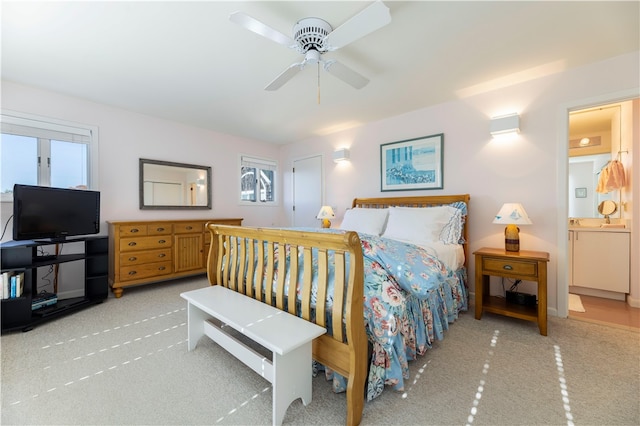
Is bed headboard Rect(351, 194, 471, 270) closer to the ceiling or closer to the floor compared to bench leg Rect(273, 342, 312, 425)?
closer to the ceiling

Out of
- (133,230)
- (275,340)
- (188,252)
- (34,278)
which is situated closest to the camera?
(275,340)

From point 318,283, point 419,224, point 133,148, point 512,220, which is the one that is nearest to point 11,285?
point 133,148

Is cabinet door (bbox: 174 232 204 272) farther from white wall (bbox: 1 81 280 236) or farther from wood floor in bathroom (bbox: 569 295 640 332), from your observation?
wood floor in bathroom (bbox: 569 295 640 332)

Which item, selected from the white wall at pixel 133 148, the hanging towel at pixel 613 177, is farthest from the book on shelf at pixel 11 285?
the hanging towel at pixel 613 177

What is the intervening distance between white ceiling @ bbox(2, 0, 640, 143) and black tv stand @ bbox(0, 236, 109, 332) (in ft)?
5.87

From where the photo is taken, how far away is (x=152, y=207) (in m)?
3.99

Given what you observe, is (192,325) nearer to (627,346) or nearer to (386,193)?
(386,193)

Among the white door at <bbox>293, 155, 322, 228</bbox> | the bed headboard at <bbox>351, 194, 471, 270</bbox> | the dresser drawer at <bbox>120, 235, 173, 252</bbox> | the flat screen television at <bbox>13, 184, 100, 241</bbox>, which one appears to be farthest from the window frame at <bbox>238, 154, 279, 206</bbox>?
the flat screen television at <bbox>13, 184, 100, 241</bbox>

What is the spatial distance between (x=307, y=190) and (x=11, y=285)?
392 cm

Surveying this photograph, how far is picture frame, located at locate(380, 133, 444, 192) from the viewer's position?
3.50 metres

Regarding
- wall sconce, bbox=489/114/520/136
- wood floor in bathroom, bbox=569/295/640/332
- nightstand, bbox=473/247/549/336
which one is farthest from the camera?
wall sconce, bbox=489/114/520/136

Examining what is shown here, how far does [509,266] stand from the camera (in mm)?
2484

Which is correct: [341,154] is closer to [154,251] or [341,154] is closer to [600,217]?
[154,251]

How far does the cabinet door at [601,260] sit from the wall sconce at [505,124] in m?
1.79
